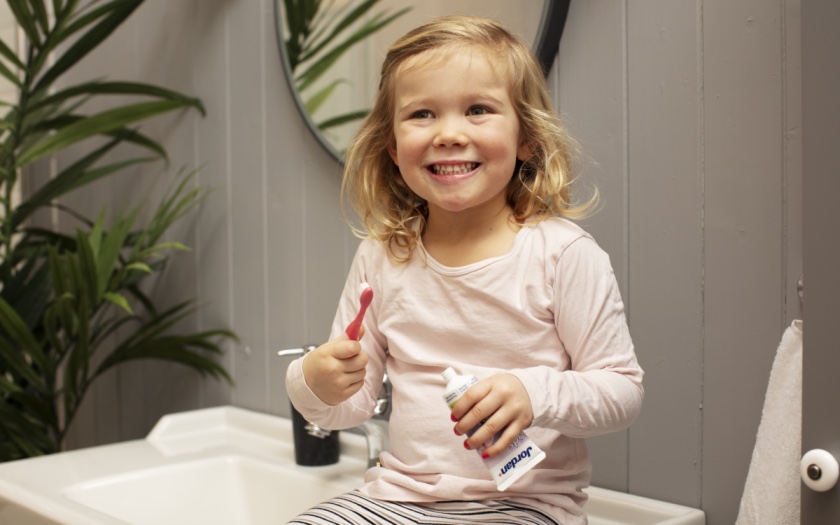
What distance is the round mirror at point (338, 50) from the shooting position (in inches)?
56.5

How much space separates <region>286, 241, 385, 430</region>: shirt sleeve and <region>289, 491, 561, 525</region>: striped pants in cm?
10

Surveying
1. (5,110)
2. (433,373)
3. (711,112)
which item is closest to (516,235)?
(433,373)

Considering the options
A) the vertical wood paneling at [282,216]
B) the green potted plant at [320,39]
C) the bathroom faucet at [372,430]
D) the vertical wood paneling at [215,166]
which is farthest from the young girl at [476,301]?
the vertical wood paneling at [215,166]

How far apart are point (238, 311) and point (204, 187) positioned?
284mm

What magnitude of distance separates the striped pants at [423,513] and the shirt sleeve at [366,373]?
0.34 ft

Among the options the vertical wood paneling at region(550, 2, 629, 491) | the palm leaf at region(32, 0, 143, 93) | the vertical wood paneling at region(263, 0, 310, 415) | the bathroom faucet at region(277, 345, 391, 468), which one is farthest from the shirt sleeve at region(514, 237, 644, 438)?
the palm leaf at region(32, 0, 143, 93)

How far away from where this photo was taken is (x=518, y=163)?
103 centimetres

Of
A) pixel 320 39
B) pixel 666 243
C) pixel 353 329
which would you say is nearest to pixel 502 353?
pixel 353 329

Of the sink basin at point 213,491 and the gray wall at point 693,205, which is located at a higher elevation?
the gray wall at point 693,205

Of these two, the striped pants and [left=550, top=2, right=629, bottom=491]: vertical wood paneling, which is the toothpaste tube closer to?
the striped pants

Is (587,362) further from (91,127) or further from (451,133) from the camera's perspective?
(91,127)

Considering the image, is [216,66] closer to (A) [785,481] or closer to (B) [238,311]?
(B) [238,311]

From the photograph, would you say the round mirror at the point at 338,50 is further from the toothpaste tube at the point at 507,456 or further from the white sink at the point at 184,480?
the toothpaste tube at the point at 507,456

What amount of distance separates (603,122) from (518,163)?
0.60 ft
